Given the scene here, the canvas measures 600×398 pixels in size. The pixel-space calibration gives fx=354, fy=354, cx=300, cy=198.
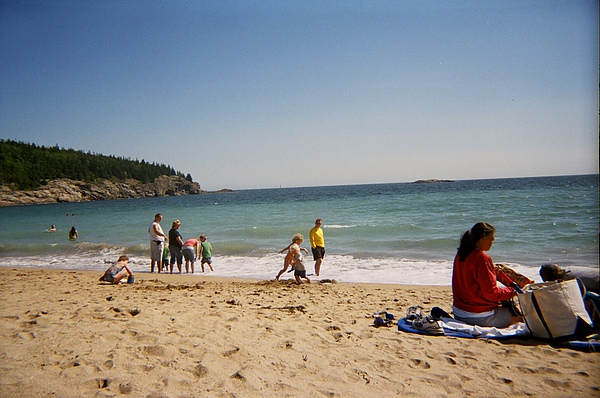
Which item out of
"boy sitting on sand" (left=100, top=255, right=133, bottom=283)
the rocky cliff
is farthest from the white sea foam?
the rocky cliff

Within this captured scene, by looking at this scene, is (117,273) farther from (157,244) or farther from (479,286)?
(479,286)

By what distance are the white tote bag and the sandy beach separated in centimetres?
25

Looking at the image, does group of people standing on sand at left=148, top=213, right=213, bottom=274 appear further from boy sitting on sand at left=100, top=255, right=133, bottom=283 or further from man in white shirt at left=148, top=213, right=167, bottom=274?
boy sitting on sand at left=100, top=255, right=133, bottom=283

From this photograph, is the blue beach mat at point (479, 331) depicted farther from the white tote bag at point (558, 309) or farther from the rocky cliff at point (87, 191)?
the rocky cliff at point (87, 191)

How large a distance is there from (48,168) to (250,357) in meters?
113

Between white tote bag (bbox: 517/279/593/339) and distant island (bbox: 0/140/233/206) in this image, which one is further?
distant island (bbox: 0/140/233/206)

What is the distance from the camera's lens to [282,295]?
7598mm

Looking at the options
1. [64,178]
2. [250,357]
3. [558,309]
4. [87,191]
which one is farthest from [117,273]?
[64,178]

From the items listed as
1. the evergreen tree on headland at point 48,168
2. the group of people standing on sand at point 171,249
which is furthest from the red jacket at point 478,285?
the evergreen tree on headland at point 48,168

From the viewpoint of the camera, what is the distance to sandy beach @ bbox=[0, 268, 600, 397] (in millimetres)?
3152

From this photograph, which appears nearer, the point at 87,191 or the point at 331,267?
the point at 331,267

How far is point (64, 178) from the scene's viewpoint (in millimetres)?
96500

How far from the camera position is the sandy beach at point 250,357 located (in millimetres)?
3152

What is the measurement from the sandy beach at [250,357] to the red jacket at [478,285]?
1.64 feet
